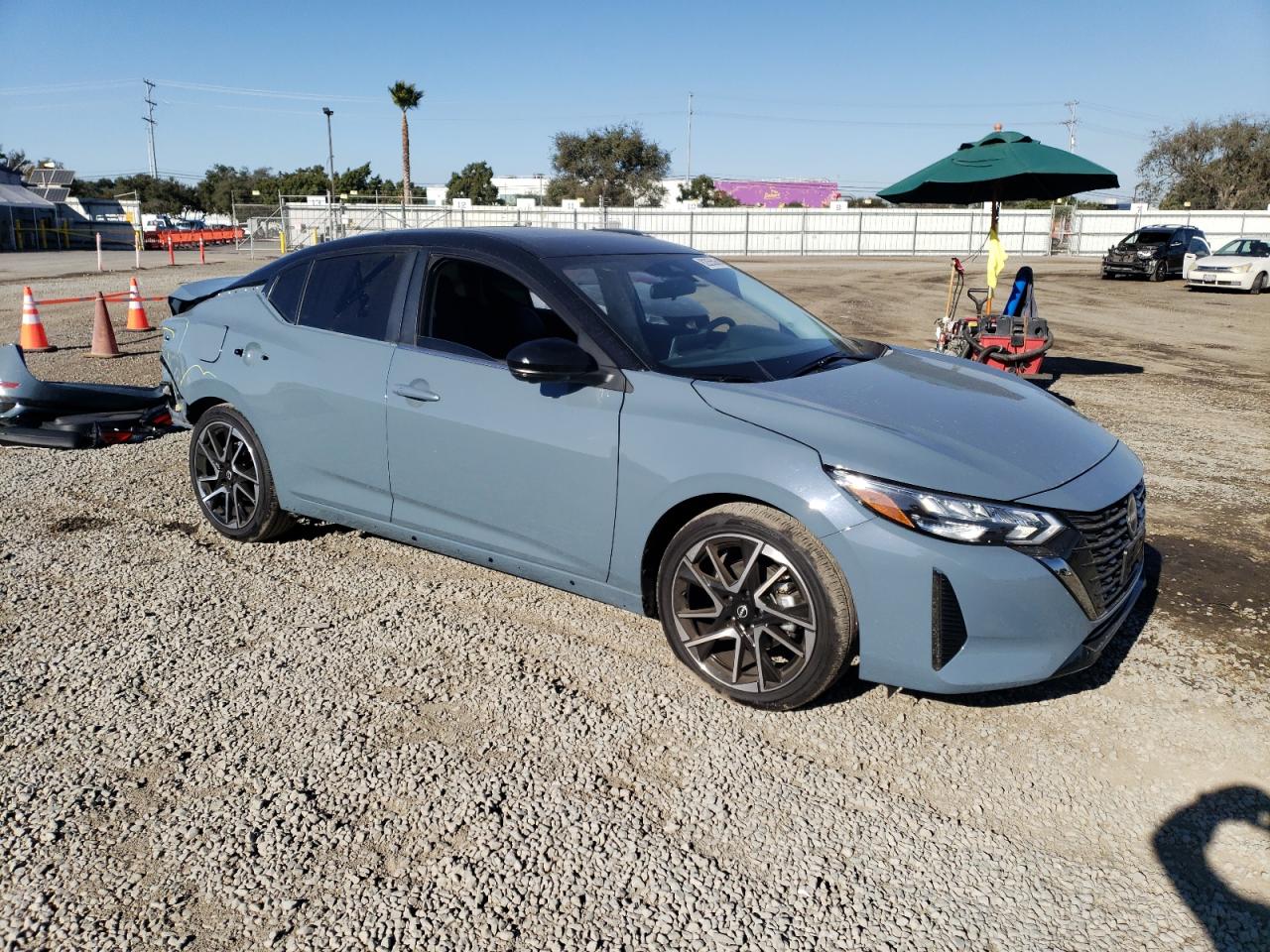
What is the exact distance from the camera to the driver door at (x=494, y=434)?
12.4ft

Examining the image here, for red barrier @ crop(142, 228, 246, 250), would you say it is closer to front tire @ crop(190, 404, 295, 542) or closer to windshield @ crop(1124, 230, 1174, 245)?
windshield @ crop(1124, 230, 1174, 245)

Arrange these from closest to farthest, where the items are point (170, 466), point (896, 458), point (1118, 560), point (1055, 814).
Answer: point (1055, 814), point (896, 458), point (1118, 560), point (170, 466)

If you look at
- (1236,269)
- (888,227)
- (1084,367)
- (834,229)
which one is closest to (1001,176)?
(1084,367)

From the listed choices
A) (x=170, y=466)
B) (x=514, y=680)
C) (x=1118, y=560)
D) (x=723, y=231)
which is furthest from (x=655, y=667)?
(x=723, y=231)

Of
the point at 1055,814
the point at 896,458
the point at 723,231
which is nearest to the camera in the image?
the point at 1055,814

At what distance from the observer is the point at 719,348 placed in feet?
13.4

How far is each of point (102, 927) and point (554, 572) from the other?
1.98m

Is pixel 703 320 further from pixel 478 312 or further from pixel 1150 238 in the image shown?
pixel 1150 238

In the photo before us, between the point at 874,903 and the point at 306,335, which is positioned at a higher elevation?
the point at 306,335

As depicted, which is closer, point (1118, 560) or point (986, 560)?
point (986, 560)

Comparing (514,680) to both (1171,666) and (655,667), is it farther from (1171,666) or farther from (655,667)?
(1171,666)

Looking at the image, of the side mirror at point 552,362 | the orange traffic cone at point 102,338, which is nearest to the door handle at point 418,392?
the side mirror at point 552,362

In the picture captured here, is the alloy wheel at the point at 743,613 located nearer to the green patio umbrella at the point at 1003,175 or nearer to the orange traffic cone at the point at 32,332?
the green patio umbrella at the point at 1003,175

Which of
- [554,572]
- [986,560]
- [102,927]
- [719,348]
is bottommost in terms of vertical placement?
[102,927]
